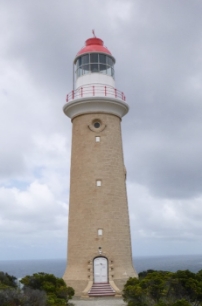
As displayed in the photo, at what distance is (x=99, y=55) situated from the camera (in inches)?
835

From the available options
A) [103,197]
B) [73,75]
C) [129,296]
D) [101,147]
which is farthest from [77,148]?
[129,296]

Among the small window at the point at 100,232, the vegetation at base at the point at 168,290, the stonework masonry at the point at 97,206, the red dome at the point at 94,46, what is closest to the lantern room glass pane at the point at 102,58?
the red dome at the point at 94,46

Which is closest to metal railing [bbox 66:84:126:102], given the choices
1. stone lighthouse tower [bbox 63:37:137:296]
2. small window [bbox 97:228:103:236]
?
stone lighthouse tower [bbox 63:37:137:296]

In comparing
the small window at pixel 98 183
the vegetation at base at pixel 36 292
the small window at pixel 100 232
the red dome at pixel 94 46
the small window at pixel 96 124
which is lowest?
the vegetation at base at pixel 36 292

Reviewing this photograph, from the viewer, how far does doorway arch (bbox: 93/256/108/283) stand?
1897 centimetres

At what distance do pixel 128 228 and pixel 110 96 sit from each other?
269 inches

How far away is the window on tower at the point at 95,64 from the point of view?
2122 cm

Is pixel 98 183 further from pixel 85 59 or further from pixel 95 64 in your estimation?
pixel 85 59

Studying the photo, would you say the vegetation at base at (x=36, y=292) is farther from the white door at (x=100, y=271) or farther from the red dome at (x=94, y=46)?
the red dome at (x=94, y=46)

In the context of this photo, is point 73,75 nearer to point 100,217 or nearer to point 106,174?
point 106,174

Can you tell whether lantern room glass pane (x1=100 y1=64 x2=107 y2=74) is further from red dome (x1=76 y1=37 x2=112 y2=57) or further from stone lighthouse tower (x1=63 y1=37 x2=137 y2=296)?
red dome (x1=76 y1=37 x2=112 y2=57)

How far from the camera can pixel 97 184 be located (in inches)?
782

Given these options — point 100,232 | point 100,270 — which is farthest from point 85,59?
point 100,270

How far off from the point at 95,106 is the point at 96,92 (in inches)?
29.0
